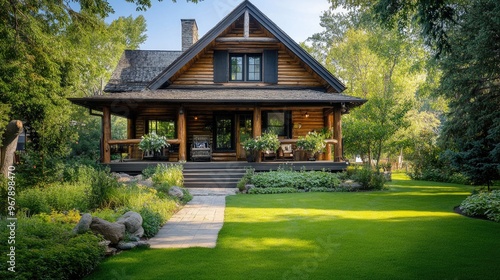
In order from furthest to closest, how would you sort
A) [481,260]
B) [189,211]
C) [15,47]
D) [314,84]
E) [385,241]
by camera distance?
[314,84] < [15,47] < [189,211] < [385,241] < [481,260]

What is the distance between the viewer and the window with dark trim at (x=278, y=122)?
1864 cm

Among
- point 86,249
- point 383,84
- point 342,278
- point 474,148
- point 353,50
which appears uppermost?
point 353,50

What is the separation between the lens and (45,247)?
430cm

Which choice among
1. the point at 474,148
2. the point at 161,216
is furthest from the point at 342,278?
the point at 474,148

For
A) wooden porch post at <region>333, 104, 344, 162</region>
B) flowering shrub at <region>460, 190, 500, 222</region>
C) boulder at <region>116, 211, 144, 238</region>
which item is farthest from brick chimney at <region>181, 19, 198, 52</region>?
flowering shrub at <region>460, 190, 500, 222</region>

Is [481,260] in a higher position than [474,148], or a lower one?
lower

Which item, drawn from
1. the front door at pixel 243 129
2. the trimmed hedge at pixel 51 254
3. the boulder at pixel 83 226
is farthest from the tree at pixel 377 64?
the trimmed hedge at pixel 51 254

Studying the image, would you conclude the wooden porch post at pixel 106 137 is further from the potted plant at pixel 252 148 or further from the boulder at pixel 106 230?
the boulder at pixel 106 230

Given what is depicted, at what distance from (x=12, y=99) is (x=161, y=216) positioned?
11.9m

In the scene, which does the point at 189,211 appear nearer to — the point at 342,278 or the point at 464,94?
the point at 342,278

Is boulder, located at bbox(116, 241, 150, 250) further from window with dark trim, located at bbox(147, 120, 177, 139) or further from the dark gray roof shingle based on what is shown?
window with dark trim, located at bbox(147, 120, 177, 139)

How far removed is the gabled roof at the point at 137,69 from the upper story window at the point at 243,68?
5.04m

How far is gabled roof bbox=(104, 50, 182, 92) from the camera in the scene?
1905 cm

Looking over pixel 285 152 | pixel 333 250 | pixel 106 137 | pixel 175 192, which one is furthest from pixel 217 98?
pixel 333 250
